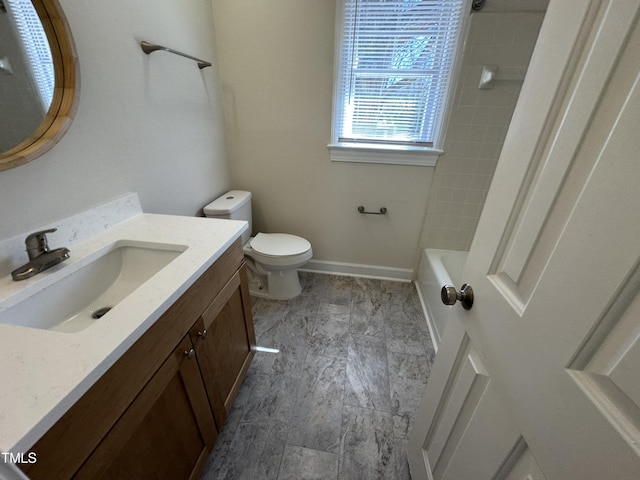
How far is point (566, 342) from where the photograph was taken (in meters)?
0.38

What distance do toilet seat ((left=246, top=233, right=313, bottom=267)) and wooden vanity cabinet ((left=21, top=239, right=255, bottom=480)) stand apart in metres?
0.58

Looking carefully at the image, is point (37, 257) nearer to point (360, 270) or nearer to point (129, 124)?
point (129, 124)

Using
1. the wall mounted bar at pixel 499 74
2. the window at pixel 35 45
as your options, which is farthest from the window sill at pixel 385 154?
the window at pixel 35 45

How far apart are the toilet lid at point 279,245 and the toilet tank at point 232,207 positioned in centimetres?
13

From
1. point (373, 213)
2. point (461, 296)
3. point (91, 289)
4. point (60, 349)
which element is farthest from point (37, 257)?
point (373, 213)

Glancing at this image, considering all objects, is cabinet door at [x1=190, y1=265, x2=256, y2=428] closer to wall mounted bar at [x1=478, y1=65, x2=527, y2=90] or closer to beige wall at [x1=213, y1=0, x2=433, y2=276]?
beige wall at [x1=213, y1=0, x2=433, y2=276]

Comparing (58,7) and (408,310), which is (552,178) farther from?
(408,310)

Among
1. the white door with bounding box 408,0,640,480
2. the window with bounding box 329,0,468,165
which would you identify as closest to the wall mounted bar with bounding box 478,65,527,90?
the window with bounding box 329,0,468,165

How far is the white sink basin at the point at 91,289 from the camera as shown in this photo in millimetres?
721

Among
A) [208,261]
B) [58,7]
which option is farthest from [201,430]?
[58,7]

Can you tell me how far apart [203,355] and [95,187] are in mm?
769

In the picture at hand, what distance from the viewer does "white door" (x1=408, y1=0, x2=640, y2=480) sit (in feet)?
1.02

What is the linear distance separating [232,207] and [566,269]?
5.47 feet

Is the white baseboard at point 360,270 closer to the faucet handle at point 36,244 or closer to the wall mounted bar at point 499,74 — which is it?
the wall mounted bar at point 499,74
